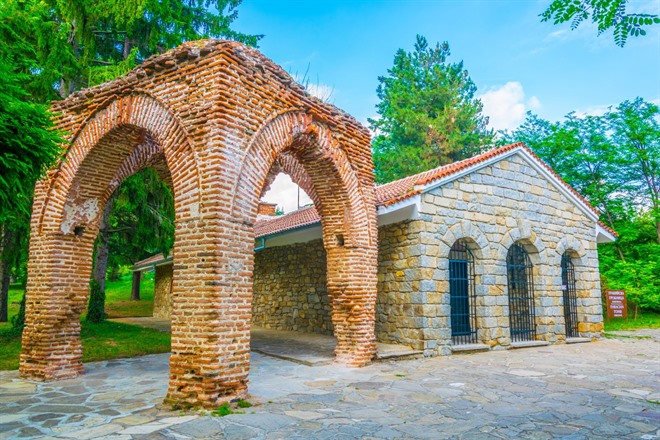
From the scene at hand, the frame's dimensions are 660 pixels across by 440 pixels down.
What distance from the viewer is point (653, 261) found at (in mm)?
18125

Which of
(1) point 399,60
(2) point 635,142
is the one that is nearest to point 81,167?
(2) point 635,142

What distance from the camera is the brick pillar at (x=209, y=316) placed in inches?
189

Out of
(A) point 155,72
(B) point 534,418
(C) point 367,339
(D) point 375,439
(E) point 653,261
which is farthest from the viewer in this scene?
(E) point 653,261

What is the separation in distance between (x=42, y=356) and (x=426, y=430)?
17.7 feet

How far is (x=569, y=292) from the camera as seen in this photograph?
1213 centimetres

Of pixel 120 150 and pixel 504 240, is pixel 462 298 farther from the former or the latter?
pixel 120 150

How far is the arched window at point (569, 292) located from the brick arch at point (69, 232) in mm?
10526

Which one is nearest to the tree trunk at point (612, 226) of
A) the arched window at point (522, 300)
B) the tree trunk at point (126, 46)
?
the arched window at point (522, 300)

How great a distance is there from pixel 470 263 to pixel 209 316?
6.53 meters

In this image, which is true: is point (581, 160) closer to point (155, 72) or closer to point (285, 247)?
point (285, 247)

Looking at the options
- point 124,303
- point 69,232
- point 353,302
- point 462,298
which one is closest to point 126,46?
point 69,232

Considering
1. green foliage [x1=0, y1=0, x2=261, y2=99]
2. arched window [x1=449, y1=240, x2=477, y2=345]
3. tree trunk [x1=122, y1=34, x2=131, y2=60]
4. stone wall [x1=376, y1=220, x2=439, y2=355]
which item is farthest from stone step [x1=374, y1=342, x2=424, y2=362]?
tree trunk [x1=122, y1=34, x2=131, y2=60]

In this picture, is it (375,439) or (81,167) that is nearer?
(375,439)

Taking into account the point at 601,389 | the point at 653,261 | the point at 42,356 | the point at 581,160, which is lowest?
the point at 601,389
